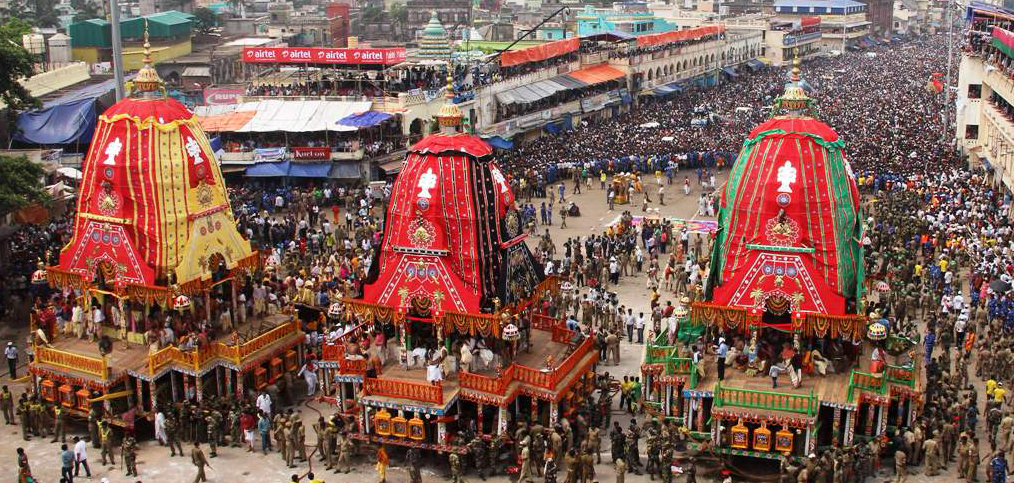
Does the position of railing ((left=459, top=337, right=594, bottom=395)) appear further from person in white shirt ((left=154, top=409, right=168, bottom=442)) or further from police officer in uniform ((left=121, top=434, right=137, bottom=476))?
police officer in uniform ((left=121, top=434, right=137, bottom=476))

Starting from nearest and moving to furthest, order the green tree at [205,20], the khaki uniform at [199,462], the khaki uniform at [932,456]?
the khaki uniform at [932,456], the khaki uniform at [199,462], the green tree at [205,20]

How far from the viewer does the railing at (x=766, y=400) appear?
74.4 ft

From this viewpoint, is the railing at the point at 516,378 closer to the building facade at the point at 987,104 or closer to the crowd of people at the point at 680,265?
the crowd of people at the point at 680,265

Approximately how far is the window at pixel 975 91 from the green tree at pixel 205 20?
64.8m

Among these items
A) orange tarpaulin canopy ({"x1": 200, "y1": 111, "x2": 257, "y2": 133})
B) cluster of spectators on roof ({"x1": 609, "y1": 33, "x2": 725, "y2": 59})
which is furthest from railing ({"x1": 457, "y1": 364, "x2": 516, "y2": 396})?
cluster of spectators on roof ({"x1": 609, "y1": 33, "x2": 725, "y2": 59})

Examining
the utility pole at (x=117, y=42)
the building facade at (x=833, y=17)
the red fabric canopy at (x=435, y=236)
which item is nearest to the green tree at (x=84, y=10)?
the utility pole at (x=117, y=42)

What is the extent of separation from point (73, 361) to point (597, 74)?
51394 mm

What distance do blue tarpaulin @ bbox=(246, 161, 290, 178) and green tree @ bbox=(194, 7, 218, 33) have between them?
53.6 m

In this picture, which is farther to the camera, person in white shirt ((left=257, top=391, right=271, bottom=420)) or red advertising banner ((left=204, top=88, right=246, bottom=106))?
red advertising banner ((left=204, top=88, right=246, bottom=106))

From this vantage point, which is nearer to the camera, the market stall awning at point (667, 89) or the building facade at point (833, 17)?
the market stall awning at point (667, 89)

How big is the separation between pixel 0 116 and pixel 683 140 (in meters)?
31.9

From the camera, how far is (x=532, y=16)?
4589 inches

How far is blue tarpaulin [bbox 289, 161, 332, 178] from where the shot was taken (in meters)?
49.3

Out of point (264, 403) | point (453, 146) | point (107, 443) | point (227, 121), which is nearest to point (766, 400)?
point (453, 146)
